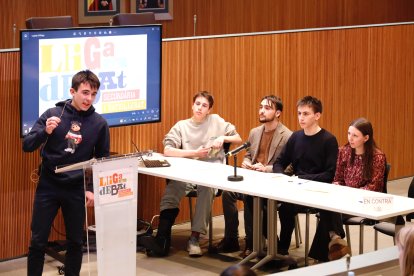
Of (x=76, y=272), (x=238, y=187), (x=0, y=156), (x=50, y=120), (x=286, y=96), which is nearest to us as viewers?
(x=50, y=120)

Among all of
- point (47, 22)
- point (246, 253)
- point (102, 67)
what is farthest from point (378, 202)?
point (47, 22)

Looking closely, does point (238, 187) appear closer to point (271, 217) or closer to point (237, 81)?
point (271, 217)

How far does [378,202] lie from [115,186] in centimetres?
175

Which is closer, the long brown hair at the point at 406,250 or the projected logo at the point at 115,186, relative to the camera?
the long brown hair at the point at 406,250

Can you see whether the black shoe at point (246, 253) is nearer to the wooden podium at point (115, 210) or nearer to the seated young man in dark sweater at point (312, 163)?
the seated young man in dark sweater at point (312, 163)

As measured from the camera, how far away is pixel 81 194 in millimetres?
5895

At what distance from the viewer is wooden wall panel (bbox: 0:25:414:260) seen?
701 cm

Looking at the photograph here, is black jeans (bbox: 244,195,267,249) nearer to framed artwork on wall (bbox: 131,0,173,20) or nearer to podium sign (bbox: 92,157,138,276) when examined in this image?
podium sign (bbox: 92,157,138,276)

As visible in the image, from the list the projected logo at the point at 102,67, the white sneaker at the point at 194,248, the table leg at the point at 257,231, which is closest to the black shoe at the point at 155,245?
the white sneaker at the point at 194,248

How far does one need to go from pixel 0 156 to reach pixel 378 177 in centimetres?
278

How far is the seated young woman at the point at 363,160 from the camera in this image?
664cm

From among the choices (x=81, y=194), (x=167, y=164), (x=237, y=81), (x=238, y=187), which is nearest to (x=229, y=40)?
(x=237, y=81)

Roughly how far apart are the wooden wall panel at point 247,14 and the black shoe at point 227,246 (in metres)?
2.65

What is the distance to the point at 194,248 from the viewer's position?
7.26m
